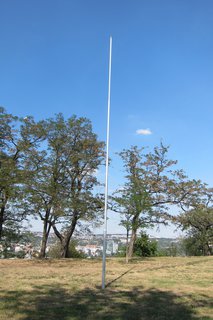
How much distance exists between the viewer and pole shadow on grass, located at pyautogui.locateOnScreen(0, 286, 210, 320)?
5887 mm

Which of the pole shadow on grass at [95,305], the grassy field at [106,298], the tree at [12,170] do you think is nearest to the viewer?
the pole shadow on grass at [95,305]

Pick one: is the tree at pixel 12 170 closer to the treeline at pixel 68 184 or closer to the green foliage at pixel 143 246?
the treeline at pixel 68 184

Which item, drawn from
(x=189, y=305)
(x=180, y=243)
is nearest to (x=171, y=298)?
(x=189, y=305)

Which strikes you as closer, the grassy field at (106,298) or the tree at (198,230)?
the grassy field at (106,298)

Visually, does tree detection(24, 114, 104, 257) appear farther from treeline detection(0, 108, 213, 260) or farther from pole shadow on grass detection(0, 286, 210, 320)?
pole shadow on grass detection(0, 286, 210, 320)

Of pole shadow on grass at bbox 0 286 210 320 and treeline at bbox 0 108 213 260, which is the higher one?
treeline at bbox 0 108 213 260

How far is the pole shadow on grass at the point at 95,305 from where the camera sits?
19.3 ft

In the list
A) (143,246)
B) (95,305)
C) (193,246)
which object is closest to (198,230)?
(193,246)

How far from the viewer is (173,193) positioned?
23406 millimetres

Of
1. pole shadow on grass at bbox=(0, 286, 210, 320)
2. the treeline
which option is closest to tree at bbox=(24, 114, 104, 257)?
the treeline

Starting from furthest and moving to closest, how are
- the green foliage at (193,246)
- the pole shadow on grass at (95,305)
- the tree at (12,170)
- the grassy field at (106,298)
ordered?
the green foliage at (193,246) < the tree at (12,170) < the grassy field at (106,298) < the pole shadow on grass at (95,305)

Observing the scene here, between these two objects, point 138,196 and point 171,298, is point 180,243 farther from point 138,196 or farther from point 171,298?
point 171,298

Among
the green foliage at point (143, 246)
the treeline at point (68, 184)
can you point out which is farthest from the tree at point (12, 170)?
the green foliage at point (143, 246)

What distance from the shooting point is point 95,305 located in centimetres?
677
